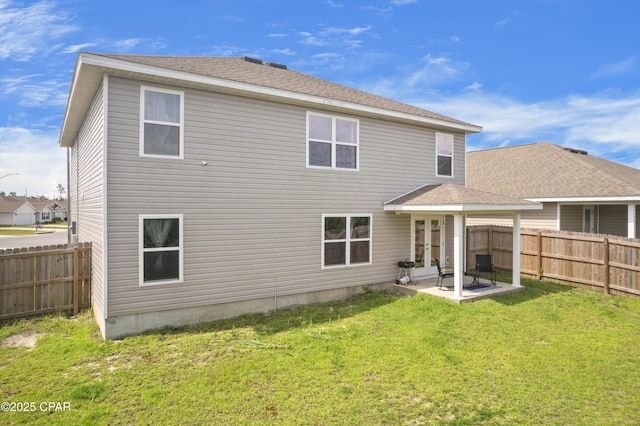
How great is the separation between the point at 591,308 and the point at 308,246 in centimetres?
759

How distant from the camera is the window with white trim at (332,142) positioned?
9.39 metres

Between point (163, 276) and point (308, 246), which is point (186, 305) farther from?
point (308, 246)

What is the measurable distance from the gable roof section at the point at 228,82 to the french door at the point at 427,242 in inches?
130

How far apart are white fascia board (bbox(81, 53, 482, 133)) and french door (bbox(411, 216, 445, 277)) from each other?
10.9 ft

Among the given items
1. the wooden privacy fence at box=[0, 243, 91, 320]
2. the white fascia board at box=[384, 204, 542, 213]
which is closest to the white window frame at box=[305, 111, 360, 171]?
the white fascia board at box=[384, 204, 542, 213]

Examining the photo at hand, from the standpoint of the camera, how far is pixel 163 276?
736 centimetres

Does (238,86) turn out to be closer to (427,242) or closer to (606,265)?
(427,242)

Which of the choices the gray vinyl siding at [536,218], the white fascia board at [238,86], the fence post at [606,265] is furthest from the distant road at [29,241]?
the fence post at [606,265]

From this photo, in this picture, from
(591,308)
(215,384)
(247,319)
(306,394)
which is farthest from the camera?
Answer: (591,308)

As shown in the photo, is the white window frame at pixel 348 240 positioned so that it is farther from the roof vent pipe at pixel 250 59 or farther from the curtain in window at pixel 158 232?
the roof vent pipe at pixel 250 59

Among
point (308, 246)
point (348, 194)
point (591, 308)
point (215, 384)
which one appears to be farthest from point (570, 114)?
point (215, 384)

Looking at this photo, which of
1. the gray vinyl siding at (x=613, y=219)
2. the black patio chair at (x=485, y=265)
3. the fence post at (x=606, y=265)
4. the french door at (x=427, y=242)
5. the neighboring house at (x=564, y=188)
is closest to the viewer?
the fence post at (x=606, y=265)

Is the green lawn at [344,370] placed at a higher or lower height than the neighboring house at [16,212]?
lower

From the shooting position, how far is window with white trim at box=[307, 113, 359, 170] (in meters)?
9.39
